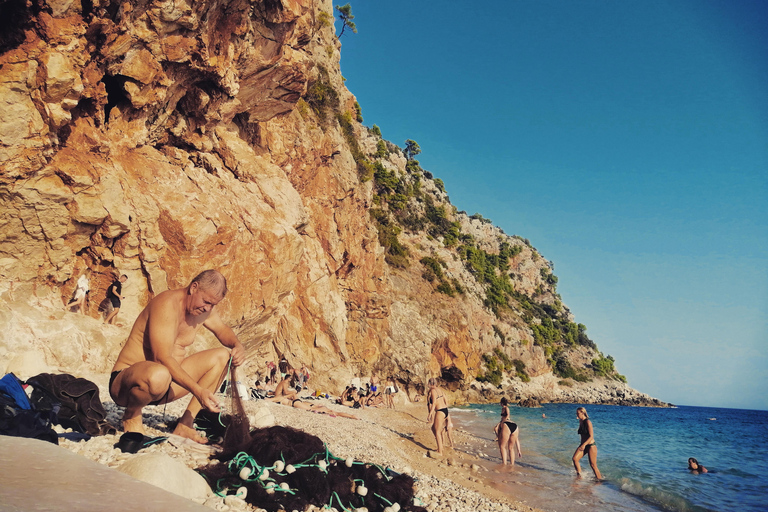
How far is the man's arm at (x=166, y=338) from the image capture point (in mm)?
3791

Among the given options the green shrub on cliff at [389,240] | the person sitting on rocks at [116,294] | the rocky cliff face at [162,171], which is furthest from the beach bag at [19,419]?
the green shrub on cliff at [389,240]

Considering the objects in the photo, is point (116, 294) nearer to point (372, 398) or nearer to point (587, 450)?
point (587, 450)

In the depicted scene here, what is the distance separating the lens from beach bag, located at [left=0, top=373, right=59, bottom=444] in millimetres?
3078

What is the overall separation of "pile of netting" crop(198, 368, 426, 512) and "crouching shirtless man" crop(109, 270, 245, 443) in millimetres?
297

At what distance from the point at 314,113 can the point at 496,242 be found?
49190 millimetres

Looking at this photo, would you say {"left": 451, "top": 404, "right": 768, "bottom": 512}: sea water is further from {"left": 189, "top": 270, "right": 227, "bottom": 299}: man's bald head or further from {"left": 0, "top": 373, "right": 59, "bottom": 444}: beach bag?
{"left": 0, "top": 373, "right": 59, "bottom": 444}: beach bag

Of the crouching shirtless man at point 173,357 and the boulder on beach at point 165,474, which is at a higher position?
the crouching shirtless man at point 173,357

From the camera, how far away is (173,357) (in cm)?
392

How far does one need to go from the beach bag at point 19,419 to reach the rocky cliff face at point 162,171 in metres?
2.82

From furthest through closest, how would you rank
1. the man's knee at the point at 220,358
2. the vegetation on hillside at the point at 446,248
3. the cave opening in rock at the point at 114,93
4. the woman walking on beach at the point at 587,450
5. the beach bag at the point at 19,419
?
the vegetation on hillside at the point at 446,248 < the cave opening in rock at the point at 114,93 < the woman walking on beach at the point at 587,450 < the man's knee at the point at 220,358 < the beach bag at the point at 19,419

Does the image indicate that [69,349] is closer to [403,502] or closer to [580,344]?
[403,502]

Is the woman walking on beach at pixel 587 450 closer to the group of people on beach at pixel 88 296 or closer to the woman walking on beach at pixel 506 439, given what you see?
the woman walking on beach at pixel 506 439

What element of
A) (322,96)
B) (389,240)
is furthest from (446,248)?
(322,96)

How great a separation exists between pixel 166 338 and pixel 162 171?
31.6ft
